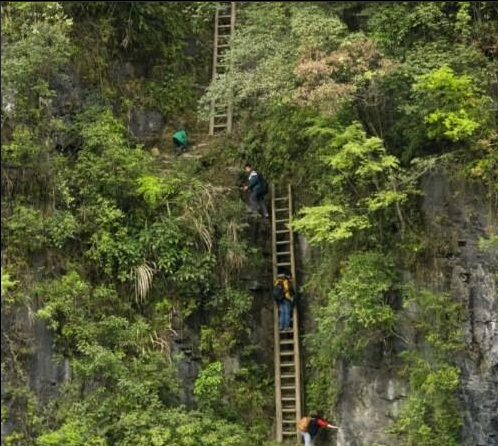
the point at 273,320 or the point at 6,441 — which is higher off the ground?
the point at 273,320

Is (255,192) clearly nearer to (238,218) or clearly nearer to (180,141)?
(238,218)

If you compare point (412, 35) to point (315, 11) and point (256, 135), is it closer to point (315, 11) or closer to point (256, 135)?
point (315, 11)

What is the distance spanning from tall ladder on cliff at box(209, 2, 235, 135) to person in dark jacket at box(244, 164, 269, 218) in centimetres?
188

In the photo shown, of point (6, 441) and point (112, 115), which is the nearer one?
point (6, 441)

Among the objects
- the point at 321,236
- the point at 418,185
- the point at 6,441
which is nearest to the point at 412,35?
the point at 418,185

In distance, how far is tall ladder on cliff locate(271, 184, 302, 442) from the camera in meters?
13.6

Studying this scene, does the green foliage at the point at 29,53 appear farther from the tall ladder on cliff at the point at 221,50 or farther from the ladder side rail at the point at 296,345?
the ladder side rail at the point at 296,345

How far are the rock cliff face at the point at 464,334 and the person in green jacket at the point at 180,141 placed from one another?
19.8 feet

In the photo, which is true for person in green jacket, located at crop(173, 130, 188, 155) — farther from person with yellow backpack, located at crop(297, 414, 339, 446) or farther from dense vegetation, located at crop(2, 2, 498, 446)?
person with yellow backpack, located at crop(297, 414, 339, 446)

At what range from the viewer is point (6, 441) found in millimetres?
11484

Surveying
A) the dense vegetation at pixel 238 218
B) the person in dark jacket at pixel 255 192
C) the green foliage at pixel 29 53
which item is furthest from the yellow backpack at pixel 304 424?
the green foliage at pixel 29 53

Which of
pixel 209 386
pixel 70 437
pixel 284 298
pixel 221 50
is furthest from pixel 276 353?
pixel 221 50

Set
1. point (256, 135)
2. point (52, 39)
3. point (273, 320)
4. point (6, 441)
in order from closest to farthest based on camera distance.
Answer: point (6, 441), point (52, 39), point (273, 320), point (256, 135)

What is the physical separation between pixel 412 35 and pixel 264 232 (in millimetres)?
5080
